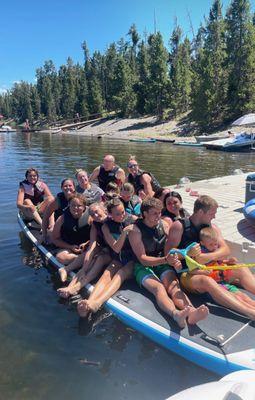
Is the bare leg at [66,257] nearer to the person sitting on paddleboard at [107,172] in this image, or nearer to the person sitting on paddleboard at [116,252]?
the person sitting on paddleboard at [116,252]

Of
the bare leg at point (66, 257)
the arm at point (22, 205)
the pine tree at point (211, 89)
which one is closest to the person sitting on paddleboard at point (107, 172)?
the arm at point (22, 205)

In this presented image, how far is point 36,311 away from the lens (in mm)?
5422

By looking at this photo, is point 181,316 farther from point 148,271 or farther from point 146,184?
point 146,184

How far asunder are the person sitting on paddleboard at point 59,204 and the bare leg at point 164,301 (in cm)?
232

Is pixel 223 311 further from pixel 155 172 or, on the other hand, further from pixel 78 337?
pixel 155 172

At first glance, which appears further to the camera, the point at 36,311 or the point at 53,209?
the point at 53,209

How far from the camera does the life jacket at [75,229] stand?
6.16 m

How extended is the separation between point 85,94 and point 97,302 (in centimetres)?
7304

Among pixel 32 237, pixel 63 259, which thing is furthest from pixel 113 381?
pixel 32 237

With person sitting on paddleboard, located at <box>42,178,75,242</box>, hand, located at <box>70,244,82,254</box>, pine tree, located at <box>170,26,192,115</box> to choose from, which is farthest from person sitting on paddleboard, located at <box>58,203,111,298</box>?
pine tree, located at <box>170,26,192,115</box>

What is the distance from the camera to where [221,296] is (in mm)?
4316

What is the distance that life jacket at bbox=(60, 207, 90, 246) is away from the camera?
6164 millimetres

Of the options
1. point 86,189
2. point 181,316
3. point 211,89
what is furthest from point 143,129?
point 181,316

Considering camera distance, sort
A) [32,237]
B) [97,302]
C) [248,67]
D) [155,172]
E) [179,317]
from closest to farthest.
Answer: [179,317], [97,302], [32,237], [155,172], [248,67]
